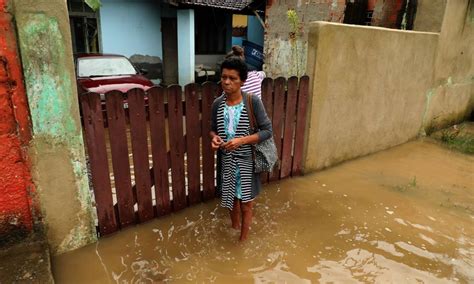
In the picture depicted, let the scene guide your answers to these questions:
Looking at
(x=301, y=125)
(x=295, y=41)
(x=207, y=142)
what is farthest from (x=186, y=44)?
(x=207, y=142)

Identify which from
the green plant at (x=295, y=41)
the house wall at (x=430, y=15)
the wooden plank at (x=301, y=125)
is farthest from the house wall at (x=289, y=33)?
the wooden plank at (x=301, y=125)

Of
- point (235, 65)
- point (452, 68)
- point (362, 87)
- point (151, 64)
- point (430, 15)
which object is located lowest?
point (151, 64)

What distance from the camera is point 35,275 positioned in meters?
2.26

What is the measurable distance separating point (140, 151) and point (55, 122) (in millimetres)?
810

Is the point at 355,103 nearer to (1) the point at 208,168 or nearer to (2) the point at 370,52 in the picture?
(2) the point at 370,52

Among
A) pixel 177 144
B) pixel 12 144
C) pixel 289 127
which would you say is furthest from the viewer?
pixel 289 127

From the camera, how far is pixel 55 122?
2.55 metres

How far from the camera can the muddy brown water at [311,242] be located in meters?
2.73

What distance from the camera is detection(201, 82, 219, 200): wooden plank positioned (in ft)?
11.3

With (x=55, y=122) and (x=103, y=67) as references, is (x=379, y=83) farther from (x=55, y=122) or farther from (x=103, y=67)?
(x=103, y=67)

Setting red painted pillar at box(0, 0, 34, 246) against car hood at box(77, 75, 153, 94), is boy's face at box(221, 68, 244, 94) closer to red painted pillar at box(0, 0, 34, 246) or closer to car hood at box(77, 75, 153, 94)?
red painted pillar at box(0, 0, 34, 246)

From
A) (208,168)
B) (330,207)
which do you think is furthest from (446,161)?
(208,168)

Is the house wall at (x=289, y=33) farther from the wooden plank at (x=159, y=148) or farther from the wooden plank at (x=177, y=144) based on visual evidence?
the wooden plank at (x=159, y=148)

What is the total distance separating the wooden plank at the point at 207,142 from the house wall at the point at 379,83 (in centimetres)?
148
